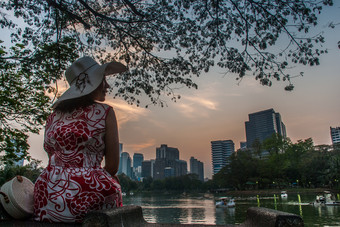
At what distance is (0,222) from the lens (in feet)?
5.01

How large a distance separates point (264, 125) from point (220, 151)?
123 feet

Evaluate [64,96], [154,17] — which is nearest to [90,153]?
[64,96]

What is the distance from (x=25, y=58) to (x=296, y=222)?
25.3 ft

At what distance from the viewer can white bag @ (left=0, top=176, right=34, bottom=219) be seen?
160 cm

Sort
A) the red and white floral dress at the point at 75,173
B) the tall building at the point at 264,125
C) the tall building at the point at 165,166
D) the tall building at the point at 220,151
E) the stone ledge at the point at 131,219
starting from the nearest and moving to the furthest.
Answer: the stone ledge at the point at 131,219
the red and white floral dress at the point at 75,173
the tall building at the point at 264,125
the tall building at the point at 165,166
the tall building at the point at 220,151

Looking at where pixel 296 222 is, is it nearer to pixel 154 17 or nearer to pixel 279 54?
pixel 279 54

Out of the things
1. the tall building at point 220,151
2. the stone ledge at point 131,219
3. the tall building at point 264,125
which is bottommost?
the stone ledge at point 131,219

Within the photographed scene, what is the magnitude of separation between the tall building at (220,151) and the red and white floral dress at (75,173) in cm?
18738

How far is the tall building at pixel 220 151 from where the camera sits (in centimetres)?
18412

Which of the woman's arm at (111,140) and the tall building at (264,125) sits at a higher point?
the tall building at (264,125)

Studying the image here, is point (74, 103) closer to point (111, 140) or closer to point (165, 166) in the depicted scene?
point (111, 140)

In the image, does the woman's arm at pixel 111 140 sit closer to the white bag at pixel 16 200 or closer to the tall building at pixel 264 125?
the white bag at pixel 16 200

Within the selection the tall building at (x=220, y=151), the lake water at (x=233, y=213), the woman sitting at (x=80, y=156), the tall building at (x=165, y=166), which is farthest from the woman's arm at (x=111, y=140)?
the tall building at (x=220, y=151)

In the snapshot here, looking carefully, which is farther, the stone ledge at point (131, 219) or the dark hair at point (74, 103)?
the dark hair at point (74, 103)
